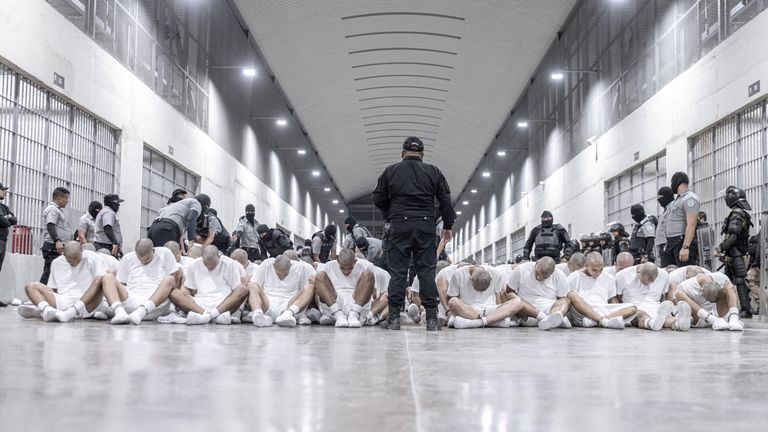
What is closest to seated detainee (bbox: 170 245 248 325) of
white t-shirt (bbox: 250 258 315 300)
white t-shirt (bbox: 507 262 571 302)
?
white t-shirt (bbox: 250 258 315 300)

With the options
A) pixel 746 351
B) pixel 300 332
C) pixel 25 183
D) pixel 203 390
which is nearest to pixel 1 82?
pixel 25 183

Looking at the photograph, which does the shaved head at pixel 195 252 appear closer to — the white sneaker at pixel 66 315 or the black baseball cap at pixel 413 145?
the white sneaker at pixel 66 315

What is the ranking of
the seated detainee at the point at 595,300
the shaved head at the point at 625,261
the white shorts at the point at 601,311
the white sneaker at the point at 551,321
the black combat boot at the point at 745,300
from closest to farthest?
the white sneaker at the point at 551,321 → the seated detainee at the point at 595,300 → the white shorts at the point at 601,311 → the shaved head at the point at 625,261 → the black combat boot at the point at 745,300

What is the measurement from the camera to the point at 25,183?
11586 millimetres

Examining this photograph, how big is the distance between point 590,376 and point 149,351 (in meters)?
2.71

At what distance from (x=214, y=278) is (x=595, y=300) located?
4.43m

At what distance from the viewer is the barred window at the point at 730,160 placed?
1166cm

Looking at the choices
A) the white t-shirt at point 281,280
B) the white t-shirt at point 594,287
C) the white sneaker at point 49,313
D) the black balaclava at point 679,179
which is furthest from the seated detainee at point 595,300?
the white sneaker at point 49,313

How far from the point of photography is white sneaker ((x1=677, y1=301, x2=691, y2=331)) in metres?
8.03

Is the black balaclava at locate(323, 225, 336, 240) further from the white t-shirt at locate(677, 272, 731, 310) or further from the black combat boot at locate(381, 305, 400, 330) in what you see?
the white t-shirt at locate(677, 272, 731, 310)

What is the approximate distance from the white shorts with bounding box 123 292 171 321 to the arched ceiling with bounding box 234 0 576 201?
14118 millimetres

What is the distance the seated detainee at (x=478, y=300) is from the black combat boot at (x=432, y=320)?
492 millimetres

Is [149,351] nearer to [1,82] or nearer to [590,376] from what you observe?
[590,376]

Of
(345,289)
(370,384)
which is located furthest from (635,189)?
(370,384)
